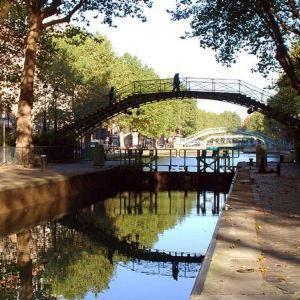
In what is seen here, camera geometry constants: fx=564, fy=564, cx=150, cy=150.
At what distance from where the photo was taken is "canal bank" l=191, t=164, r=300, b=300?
700 cm

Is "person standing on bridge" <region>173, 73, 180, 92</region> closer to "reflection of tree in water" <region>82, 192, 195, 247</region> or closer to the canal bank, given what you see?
"reflection of tree in water" <region>82, 192, 195, 247</region>

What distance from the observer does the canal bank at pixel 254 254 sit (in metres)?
7.00

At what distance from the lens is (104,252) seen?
15844 millimetres

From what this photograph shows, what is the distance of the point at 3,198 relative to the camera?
19172 mm

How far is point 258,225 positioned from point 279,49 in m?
16.6

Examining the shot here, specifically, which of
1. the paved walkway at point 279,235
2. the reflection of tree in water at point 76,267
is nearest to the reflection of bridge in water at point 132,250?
the reflection of tree in water at point 76,267

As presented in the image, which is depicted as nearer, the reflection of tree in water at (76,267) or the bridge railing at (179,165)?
the reflection of tree in water at (76,267)

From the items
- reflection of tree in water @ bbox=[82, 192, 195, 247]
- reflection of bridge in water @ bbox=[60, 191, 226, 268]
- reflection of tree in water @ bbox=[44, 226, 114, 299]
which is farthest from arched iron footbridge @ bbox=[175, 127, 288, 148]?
reflection of tree in water @ bbox=[44, 226, 114, 299]

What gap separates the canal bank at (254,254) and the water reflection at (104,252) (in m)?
1.70

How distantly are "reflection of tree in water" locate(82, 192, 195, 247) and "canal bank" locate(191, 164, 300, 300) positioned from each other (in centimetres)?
395

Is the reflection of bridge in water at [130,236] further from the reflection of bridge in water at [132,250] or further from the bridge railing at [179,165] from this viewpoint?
the bridge railing at [179,165]

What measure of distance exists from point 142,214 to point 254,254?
1513 cm

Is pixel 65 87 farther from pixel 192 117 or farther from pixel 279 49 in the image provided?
pixel 192 117

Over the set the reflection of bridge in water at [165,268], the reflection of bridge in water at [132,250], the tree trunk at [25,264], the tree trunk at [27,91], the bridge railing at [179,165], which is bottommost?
the reflection of bridge in water at [165,268]
